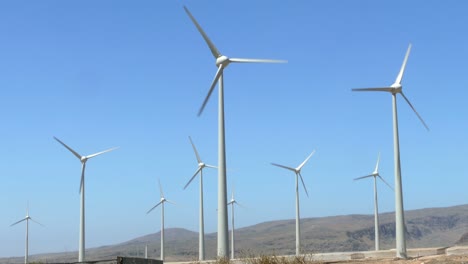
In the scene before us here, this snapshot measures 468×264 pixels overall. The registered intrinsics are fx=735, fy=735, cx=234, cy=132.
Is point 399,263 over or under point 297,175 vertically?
under

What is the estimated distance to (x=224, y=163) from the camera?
43.8 meters

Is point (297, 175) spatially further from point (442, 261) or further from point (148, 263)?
point (148, 263)

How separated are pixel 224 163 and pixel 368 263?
10584 millimetres

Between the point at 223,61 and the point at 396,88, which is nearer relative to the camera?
the point at 223,61

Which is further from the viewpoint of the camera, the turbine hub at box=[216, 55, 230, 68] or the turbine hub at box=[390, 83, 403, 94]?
the turbine hub at box=[390, 83, 403, 94]

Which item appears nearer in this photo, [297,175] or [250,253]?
[250,253]

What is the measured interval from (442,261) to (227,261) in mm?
9868

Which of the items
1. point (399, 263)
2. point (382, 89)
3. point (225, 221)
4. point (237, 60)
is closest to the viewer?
point (399, 263)

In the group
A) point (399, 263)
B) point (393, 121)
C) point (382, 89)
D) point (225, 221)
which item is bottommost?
point (399, 263)

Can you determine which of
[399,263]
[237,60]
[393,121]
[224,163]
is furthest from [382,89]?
[399,263]

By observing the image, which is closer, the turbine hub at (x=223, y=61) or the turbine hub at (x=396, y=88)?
the turbine hub at (x=223, y=61)

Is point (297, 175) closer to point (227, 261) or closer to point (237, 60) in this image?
point (237, 60)

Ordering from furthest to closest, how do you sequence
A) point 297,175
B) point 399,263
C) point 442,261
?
point 297,175
point 399,263
point 442,261

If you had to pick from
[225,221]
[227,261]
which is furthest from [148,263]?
[225,221]
